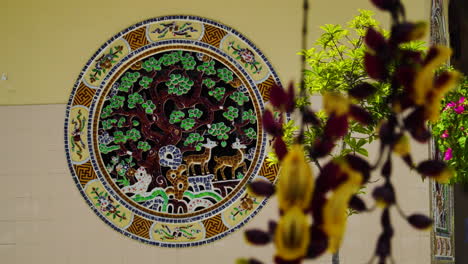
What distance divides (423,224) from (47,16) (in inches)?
201

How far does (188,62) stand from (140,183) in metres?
0.99

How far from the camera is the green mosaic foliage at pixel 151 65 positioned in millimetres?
5633

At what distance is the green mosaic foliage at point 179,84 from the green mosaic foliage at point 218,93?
17cm

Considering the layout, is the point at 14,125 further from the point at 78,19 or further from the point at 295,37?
the point at 295,37

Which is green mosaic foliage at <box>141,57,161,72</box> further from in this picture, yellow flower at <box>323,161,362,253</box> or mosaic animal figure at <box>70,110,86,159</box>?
yellow flower at <box>323,161,362,253</box>

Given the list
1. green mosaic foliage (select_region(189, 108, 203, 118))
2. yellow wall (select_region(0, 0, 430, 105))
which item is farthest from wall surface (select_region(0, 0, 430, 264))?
green mosaic foliage (select_region(189, 108, 203, 118))

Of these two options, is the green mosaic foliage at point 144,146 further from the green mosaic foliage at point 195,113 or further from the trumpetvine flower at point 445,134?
the trumpetvine flower at point 445,134

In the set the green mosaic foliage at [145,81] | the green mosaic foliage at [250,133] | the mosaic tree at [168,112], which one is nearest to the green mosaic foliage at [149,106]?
the mosaic tree at [168,112]

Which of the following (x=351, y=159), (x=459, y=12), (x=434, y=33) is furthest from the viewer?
(x=459, y=12)

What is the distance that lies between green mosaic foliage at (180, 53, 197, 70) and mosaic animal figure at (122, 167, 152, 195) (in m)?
0.84

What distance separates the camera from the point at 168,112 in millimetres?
5605

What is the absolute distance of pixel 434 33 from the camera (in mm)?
6039

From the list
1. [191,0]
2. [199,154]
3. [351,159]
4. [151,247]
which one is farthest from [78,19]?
[351,159]

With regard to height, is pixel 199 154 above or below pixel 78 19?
below
